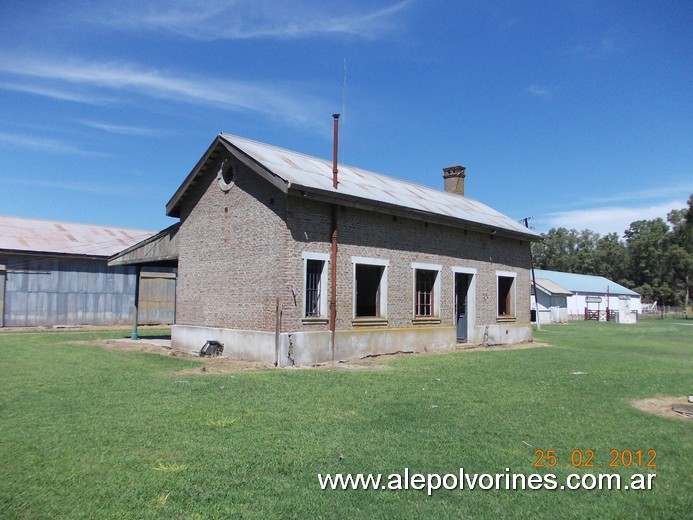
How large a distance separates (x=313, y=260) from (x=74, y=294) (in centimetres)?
1725

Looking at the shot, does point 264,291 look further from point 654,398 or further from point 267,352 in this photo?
point 654,398

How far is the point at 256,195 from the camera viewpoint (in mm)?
14430

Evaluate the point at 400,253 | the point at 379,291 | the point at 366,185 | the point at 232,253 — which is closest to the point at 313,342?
the point at 379,291

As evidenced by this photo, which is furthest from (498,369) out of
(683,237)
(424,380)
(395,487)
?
(683,237)

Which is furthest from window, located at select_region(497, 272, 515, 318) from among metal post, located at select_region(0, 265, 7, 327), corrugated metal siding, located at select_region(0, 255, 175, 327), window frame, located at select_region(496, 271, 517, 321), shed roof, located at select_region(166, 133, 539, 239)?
metal post, located at select_region(0, 265, 7, 327)

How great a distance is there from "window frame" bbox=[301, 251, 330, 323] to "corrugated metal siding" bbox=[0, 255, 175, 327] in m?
17.1

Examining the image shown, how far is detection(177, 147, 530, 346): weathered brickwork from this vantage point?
13617 mm

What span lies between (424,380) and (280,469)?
20.3ft

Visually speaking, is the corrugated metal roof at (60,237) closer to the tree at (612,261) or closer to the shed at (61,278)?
the shed at (61,278)

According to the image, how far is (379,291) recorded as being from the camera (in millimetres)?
16250

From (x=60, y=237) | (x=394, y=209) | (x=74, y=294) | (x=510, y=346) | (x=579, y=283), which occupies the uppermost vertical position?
(x=60, y=237)

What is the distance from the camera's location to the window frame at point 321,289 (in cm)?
1375

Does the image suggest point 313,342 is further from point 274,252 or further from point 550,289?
point 550,289

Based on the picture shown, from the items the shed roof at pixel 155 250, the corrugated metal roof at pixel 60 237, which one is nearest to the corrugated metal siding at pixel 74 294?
the corrugated metal roof at pixel 60 237
